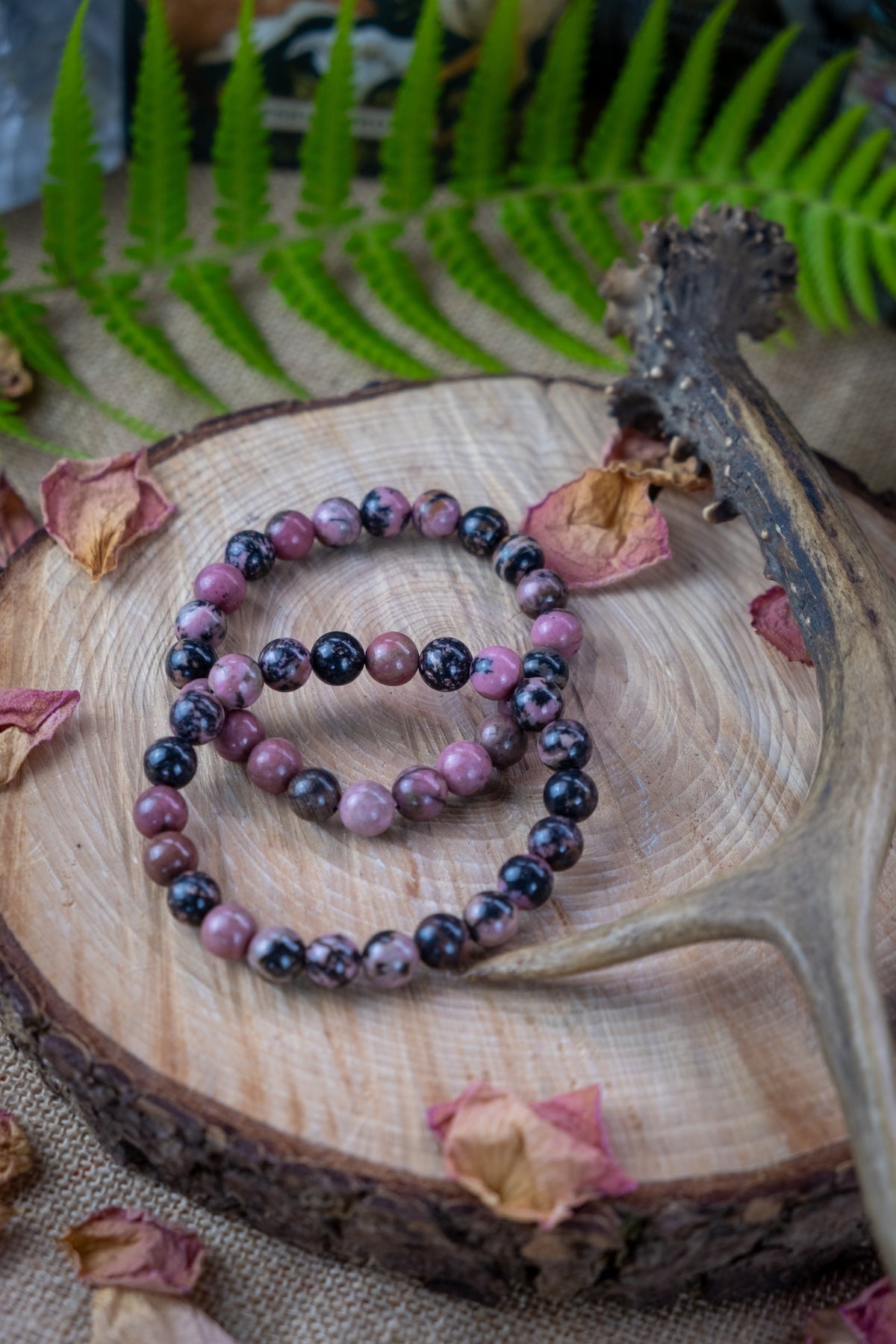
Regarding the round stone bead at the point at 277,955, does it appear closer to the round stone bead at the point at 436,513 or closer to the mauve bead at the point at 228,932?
the mauve bead at the point at 228,932

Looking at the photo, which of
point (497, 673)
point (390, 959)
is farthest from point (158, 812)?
point (497, 673)

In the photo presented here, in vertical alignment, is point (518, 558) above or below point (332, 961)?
above

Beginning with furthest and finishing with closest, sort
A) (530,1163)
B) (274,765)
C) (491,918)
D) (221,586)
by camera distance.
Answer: (221,586)
(274,765)
(491,918)
(530,1163)

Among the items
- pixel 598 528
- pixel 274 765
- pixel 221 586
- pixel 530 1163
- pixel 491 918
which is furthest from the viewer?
pixel 598 528

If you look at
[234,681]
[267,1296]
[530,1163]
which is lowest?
[267,1296]

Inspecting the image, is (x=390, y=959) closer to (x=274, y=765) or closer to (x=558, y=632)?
(x=274, y=765)
